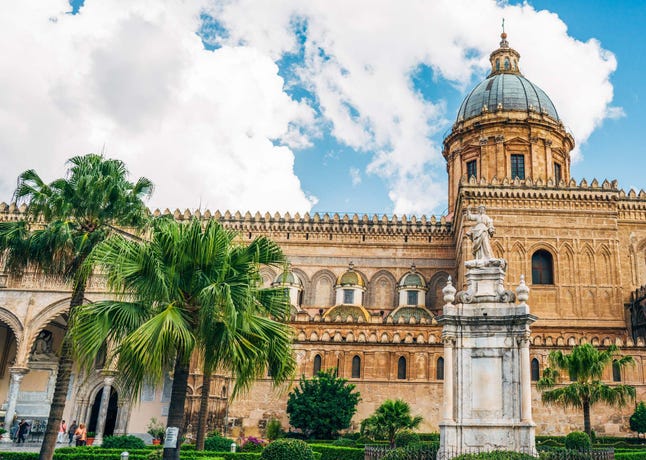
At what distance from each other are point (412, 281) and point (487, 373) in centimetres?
2138

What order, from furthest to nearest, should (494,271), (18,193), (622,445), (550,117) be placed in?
(550,117)
(622,445)
(18,193)
(494,271)

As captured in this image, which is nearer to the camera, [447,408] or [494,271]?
[447,408]

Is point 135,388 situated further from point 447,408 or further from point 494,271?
point 494,271

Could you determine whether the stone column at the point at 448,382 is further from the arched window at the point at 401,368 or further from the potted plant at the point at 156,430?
the arched window at the point at 401,368

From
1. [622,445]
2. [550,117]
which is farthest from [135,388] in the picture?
[550,117]

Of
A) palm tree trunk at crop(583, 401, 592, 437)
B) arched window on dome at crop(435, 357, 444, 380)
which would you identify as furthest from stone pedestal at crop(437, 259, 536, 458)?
arched window on dome at crop(435, 357, 444, 380)

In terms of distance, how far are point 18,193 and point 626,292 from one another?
89.3ft

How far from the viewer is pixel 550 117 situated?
37469mm

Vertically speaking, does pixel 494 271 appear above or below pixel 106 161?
below

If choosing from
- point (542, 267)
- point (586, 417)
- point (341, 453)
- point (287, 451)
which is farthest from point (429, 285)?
point (287, 451)

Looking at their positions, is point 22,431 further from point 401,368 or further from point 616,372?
point 616,372

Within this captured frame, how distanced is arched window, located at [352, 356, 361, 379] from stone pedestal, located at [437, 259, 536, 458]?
44.9ft

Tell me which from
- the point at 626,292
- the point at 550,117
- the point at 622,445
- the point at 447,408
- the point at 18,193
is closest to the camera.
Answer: the point at 447,408

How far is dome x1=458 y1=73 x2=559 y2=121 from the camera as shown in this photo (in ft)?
123
